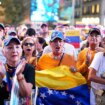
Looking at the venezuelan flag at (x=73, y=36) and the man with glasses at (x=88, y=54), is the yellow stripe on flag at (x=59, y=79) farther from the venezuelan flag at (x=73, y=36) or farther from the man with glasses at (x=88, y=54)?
the venezuelan flag at (x=73, y=36)

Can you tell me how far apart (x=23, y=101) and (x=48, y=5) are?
109 feet

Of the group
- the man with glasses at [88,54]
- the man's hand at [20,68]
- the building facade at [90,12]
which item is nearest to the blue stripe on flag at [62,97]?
the man with glasses at [88,54]

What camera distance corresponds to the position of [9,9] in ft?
199

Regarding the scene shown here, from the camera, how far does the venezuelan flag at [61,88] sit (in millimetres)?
5316

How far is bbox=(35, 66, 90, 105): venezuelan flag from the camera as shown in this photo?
17.4 feet

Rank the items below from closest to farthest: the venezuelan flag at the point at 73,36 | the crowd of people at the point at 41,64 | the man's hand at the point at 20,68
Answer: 1. the man's hand at the point at 20,68
2. the crowd of people at the point at 41,64
3. the venezuelan flag at the point at 73,36

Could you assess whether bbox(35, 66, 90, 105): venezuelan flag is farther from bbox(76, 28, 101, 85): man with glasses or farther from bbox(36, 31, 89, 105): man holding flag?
bbox(76, 28, 101, 85): man with glasses

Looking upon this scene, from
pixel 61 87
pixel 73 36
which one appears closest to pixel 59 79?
pixel 61 87

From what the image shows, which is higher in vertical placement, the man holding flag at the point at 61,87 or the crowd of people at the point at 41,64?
the crowd of people at the point at 41,64

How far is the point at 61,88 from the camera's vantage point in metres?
5.39

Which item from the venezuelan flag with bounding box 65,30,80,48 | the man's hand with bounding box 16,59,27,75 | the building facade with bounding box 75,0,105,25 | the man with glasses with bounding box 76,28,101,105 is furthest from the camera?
the building facade with bounding box 75,0,105,25

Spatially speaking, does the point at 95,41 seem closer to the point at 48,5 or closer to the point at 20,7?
the point at 48,5

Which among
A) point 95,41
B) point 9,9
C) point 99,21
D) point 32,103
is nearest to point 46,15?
point 9,9

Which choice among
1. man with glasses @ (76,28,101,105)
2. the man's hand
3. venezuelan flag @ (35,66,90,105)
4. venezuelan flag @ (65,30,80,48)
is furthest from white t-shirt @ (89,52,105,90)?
venezuelan flag @ (65,30,80,48)
